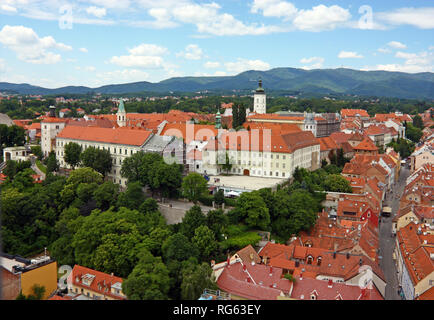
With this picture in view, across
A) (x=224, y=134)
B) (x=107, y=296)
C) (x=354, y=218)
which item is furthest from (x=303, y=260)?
(x=224, y=134)

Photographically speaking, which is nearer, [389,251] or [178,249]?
[178,249]

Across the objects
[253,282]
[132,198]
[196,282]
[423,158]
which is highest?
[423,158]

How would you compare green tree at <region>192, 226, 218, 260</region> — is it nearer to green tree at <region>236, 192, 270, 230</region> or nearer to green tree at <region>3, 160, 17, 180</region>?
green tree at <region>236, 192, 270, 230</region>

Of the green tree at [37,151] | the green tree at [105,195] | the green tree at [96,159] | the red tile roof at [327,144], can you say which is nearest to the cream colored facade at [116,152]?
the green tree at [96,159]

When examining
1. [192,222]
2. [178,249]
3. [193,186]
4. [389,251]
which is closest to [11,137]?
[193,186]

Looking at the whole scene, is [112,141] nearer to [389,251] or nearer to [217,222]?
[217,222]

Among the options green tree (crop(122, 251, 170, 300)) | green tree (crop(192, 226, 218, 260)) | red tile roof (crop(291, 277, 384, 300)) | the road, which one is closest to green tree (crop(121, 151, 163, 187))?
green tree (crop(192, 226, 218, 260))

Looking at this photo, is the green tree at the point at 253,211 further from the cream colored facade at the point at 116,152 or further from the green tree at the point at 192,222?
the cream colored facade at the point at 116,152
